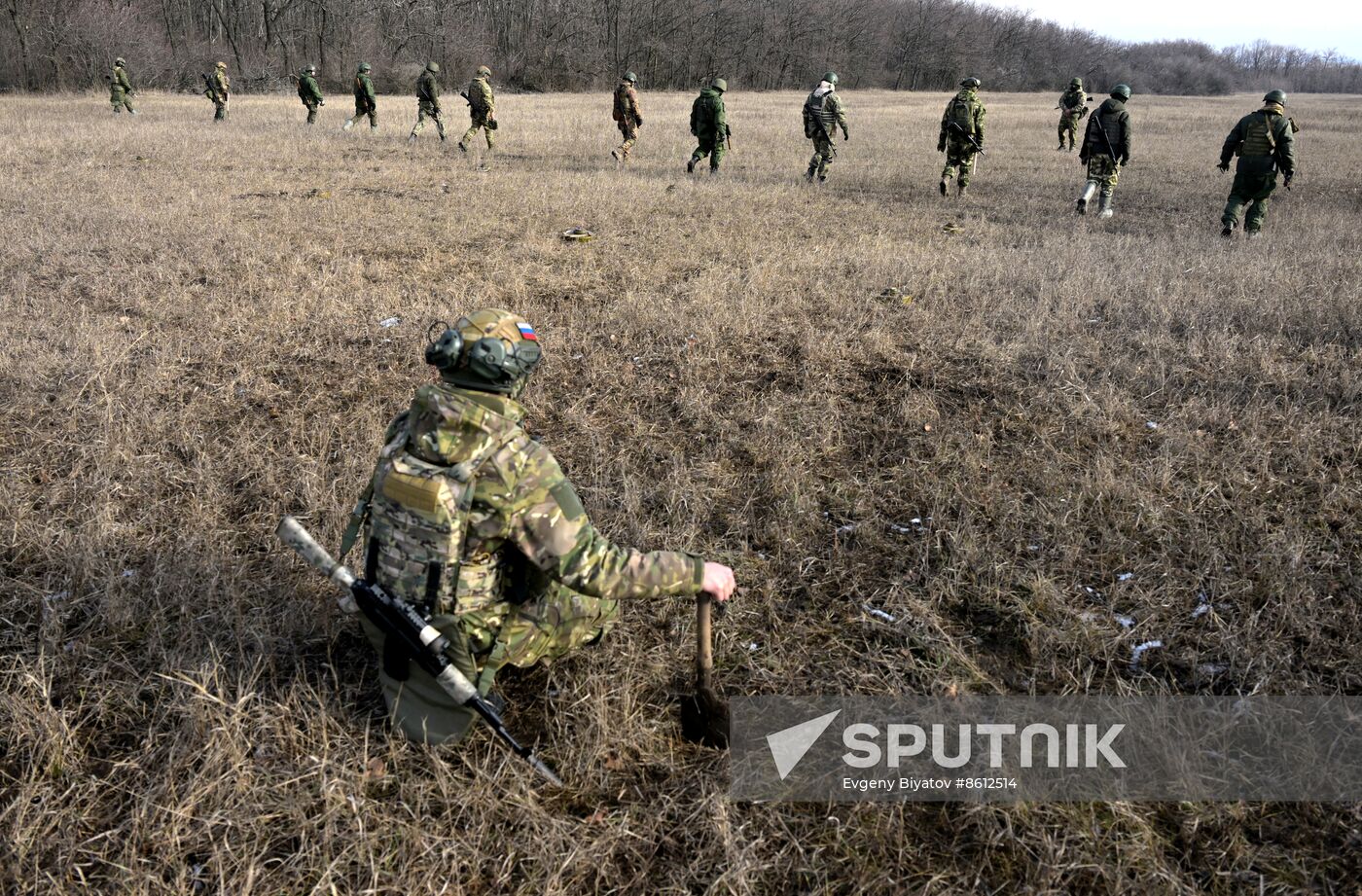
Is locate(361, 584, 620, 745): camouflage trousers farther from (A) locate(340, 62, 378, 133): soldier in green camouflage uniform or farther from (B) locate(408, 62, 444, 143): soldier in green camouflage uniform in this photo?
(A) locate(340, 62, 378, 133): soldier in green camouflage uniform

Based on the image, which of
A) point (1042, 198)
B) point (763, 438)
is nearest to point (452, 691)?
point (763, 438)

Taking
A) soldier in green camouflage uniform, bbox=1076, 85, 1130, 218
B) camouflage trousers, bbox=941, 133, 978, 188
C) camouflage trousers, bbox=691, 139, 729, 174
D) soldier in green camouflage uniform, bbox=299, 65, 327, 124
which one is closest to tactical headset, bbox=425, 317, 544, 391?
soldier in green camouflage uniform, bbox=1076, 85, 1130, 218

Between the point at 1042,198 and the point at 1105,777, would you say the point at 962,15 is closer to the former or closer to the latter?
the point at 1042,198

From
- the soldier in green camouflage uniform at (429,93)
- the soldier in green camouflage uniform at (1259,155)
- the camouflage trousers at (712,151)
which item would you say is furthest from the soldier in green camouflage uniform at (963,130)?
the soldier in green camouflage uniform at (429,93)

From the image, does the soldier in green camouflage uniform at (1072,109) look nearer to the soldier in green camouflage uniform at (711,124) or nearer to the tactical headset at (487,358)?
the soldier in green camouflage uniform at (711,124)

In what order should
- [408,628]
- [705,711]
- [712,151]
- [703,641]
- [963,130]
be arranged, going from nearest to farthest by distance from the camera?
1. [408,628]
2. [703,641]
3. [705,711]
4. [963,130]
5. [712,151]

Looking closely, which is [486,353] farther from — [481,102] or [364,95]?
[364,95]

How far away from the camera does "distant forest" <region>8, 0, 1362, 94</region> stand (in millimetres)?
33062

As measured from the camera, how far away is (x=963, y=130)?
37.8 ft

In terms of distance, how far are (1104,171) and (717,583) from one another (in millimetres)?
10506

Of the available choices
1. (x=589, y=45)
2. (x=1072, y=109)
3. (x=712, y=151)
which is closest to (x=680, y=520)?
(x=712, y=151)

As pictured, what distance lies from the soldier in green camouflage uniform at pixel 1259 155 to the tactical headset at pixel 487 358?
30.4ft

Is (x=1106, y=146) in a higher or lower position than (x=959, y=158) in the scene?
higher

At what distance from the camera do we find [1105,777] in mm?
2449
